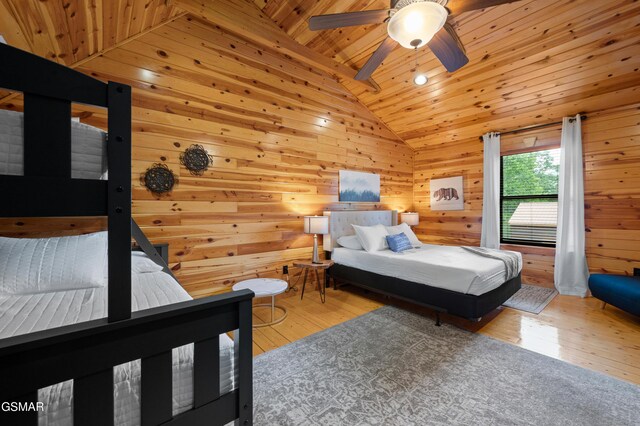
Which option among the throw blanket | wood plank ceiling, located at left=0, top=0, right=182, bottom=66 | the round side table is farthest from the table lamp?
wood plank ceiling, located at left=0, top=0, right=182, bottom=66

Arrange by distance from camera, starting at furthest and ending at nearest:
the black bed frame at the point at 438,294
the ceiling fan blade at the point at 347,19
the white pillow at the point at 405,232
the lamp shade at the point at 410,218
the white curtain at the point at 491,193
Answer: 1. the lamp shade at the point at 410,218
2. the white curtain at the point at 491,193
3. the white pillow at the point at 405,232
4. the black bed frame at the point at 438,294
5. the ceiling fan blade at the point at 347,19

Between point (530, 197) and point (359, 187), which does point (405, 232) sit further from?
point (530, 197)

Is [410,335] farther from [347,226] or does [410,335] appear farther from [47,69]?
[47,69]

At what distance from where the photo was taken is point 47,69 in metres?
0.61

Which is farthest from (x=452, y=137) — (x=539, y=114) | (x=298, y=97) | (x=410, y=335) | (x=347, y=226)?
(x=410, y=335)

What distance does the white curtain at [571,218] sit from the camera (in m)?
3.53

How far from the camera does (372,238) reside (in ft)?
12.1

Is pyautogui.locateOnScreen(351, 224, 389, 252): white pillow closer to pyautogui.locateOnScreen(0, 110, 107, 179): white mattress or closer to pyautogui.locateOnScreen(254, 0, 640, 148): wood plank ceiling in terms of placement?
pyautogui.locateOnScreen(254, 0, 640, 148): wood plank ceiling

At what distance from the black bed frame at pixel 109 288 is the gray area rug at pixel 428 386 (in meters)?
1.06

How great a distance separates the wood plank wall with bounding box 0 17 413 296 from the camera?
2543 mm

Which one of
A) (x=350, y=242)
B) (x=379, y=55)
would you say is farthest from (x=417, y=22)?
(x=350, y=242)

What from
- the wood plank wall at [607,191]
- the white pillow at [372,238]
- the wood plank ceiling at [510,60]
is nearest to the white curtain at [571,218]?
the wood plank wall at [607,191]

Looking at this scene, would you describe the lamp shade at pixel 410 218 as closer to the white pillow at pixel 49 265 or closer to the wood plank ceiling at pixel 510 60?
the wood plank ceiling at pixel 510 60

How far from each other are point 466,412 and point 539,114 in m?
4.14
